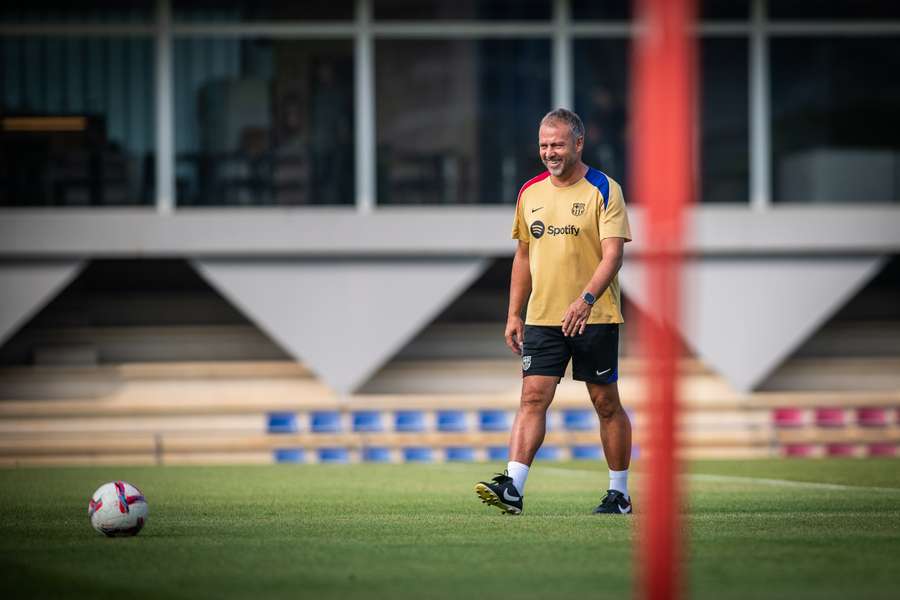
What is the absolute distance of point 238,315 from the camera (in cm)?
2044

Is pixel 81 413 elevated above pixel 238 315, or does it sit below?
below

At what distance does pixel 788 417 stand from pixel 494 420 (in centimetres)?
382

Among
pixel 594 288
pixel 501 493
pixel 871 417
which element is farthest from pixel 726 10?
pixel 501 493

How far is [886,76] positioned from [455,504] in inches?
496

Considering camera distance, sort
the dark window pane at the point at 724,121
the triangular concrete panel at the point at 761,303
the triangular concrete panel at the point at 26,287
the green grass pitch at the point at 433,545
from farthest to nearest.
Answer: the dark window pane at the point at 724,121 < the triangular concrete panel at the point at 761,303 < the triangular concrete panel at the point at 26,287 < the green grass pitch at the point at 433,545

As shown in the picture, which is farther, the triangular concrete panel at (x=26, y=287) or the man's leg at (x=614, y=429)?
the triangular concrete panel at (x=26, y=287)

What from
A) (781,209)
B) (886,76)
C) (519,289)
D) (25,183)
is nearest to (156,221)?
(25,183)

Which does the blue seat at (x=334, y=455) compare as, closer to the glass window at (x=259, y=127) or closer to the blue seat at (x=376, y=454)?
the blue seat at (x=376, y=454)

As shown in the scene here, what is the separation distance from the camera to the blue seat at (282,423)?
1856 cm

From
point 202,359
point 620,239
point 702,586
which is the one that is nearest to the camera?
point 702,586

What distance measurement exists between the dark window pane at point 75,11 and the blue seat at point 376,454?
6256mm

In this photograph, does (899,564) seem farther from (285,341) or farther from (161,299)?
(161,299)

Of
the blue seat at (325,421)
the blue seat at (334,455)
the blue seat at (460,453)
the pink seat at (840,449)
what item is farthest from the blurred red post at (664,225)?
the pink seat at (840,449)

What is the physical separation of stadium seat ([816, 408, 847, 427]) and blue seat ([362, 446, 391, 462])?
Answer: 18.1 feet
